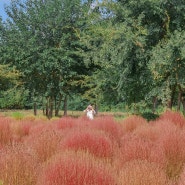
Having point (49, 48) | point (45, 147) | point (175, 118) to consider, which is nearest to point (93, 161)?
point (45, 147)

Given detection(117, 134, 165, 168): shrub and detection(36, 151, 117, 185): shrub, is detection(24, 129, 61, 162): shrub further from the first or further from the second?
detection(36, 151, 117, 185): shrub

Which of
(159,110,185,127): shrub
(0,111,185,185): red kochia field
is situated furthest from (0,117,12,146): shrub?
(159,110,185,127): shrub

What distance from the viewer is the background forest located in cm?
1802

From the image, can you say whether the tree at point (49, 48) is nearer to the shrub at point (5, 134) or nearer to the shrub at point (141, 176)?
the shrub at point (5, 134)

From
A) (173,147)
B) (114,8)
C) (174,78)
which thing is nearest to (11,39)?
(114,8)

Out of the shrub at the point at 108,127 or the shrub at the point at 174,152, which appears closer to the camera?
the shrub at the point at 174,152

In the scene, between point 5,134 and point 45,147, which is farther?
point 5,134

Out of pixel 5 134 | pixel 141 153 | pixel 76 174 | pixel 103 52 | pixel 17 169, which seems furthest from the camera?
pixel 103 52

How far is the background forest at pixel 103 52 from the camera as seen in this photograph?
1802 cm

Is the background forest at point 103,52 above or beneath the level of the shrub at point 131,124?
above

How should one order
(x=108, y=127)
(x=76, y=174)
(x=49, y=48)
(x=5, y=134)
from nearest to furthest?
1. (x=76, y=174)
2. (x=5, y=134)
3. (x=108, y=127)
4. (x=49, y=48)

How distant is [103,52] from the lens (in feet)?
64.2

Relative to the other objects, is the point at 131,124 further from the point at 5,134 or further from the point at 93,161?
the point at 93,161

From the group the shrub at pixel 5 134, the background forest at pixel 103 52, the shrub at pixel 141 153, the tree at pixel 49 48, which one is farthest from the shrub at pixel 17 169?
the tree at pixel 49 48
